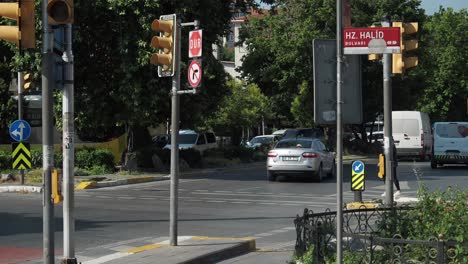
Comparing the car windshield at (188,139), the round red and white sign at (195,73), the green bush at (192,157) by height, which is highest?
the round red and white sign at (195,73)

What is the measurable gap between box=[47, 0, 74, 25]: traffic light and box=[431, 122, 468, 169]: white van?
2644 cm

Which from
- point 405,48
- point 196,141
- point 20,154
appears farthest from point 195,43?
point 196,141

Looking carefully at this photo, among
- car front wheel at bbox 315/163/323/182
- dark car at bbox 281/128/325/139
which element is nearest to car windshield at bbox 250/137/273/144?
dark car at bbox 281/128/325/139

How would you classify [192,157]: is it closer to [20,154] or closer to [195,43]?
[20,154]

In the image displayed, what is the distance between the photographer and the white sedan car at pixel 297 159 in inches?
975

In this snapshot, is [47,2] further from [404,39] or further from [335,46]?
[404,39]

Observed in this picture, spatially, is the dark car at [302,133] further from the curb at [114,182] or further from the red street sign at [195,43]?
the red street sign at [195,43]

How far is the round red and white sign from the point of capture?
1077 cm

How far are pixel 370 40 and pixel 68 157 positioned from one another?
14.6ft

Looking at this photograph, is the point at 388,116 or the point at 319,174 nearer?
the point at 388,116

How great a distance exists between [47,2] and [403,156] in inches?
1323

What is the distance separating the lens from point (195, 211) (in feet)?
55.4

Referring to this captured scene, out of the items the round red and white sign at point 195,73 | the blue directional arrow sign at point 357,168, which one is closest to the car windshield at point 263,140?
the blue directional arrow sign at point 357,168

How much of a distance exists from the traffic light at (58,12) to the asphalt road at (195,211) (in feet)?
12.9
